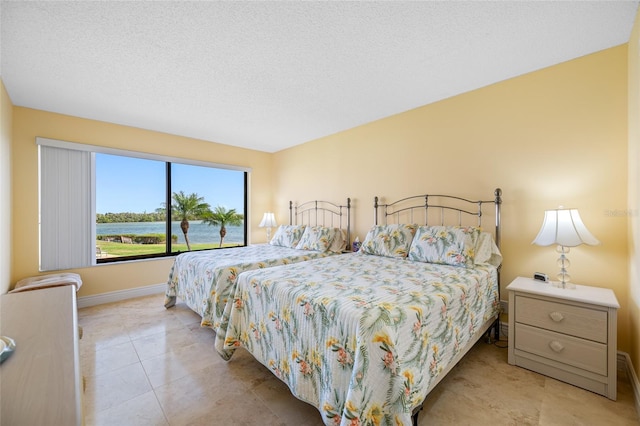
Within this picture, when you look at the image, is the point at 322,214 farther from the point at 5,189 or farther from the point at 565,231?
the point at 5,189

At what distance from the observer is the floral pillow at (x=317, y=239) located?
11.6ft

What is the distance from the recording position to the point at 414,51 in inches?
79.7

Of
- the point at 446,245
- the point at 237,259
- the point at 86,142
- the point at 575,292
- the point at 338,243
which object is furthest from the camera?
the point at 338,243

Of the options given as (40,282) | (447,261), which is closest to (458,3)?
(447,261)

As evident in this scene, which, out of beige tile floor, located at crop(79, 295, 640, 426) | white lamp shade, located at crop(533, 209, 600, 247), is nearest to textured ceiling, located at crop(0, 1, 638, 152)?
white lamp shade, located at crop(533, 209, 600, 247)

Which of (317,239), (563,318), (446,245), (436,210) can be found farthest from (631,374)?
(317,239)

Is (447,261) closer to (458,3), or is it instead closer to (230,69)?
(458,3)

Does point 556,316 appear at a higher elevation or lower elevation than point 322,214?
lower

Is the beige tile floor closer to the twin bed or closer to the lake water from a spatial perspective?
the twin bed

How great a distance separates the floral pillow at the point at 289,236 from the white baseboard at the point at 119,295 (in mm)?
1813

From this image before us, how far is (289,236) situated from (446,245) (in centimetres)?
223

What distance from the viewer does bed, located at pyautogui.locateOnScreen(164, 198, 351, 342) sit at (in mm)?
2445

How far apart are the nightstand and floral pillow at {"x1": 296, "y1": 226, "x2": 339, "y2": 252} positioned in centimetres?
206

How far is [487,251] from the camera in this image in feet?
7.85
